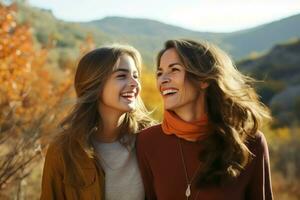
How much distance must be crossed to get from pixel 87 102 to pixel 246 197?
1184mm

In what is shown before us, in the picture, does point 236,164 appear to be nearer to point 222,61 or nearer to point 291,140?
point 222,61

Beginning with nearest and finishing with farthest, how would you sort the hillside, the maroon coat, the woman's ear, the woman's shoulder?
the maroon coat → the woman's ear → the woman's shoulder → the hillside

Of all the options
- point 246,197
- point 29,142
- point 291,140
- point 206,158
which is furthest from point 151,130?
point 291,140

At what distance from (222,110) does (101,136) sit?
0.80 meters

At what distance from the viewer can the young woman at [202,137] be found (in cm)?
369

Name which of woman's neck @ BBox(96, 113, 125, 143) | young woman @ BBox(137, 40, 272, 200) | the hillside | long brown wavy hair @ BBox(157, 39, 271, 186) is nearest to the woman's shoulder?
young woman @ BBox(137, 40, 272, 200)

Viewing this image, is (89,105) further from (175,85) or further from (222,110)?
(222,110)

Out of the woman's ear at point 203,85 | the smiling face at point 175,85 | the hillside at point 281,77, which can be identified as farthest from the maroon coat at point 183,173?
the hillside at point 281,77

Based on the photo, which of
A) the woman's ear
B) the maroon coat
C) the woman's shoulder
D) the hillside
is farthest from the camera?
the hillside

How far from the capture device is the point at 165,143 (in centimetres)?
386

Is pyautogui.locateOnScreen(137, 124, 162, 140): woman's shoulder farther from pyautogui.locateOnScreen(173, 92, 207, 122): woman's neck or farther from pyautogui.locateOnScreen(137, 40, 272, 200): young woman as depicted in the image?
pyautogui.locateOnScreen(173, 92, 207, 122): woman's neck

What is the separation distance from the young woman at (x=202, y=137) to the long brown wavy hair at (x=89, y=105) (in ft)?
0.80

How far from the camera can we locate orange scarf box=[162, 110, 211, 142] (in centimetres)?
376

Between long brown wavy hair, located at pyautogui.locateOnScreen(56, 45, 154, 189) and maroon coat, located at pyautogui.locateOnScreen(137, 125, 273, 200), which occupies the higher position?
long brown wavy hair, located at pyautogui.locateOnScreen(56, 45, 154, 189)
